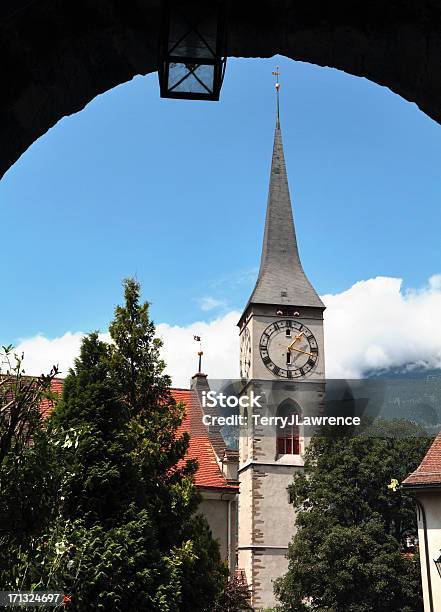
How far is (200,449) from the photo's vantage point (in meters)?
24.1

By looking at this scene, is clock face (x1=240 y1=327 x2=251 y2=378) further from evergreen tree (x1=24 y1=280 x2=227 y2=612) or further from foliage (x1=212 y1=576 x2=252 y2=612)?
evergreen tree (x1=24 y1=280 x2=227 y2=612)

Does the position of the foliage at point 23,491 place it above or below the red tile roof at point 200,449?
below

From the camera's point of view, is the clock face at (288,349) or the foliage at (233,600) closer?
the foliage at (233,600)

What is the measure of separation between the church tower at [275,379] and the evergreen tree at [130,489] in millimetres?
25196

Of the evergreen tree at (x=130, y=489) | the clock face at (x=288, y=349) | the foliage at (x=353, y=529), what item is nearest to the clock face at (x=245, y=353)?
the clock face at (x=288, y=349)

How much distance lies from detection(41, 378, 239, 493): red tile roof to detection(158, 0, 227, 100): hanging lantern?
59.4ft

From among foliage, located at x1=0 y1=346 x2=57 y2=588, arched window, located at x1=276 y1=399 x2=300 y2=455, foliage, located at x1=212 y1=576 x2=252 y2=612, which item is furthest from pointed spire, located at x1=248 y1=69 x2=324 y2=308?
foliage, located at x1=0 y1=346 x2=57 y2=588

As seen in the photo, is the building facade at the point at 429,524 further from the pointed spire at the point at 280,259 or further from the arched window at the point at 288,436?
the pointed spire at the point at 280,259

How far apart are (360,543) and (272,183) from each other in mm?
28709

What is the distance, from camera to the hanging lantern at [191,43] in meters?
2.61

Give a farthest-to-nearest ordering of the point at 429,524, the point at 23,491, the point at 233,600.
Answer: the point at 233,600 < the point at 429,524 < the point at 23,491

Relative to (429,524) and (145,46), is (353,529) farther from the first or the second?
(145,46)

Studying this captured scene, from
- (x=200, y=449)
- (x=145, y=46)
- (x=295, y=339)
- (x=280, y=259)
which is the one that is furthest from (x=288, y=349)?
(x=145, y=46)

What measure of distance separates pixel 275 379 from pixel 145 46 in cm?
4306
